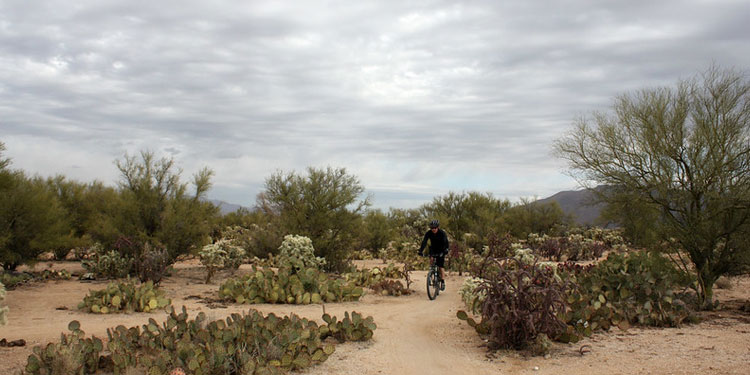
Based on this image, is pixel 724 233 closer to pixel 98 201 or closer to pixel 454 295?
pixel 454 295

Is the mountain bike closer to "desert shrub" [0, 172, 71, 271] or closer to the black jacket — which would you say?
the black jacket

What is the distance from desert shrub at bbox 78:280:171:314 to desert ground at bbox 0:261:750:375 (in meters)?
0.22

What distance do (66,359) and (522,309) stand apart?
5245mm

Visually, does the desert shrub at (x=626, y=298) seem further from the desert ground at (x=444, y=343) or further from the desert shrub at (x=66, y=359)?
the desert shrub at (x=66, y=359)

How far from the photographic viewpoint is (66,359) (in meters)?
5.16

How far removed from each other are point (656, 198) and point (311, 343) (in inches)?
299

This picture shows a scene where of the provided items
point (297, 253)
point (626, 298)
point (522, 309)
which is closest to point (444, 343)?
point (522, 309)

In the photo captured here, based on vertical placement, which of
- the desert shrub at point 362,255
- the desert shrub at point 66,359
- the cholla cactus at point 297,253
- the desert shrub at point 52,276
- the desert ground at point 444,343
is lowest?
the desert ground at point 444,343

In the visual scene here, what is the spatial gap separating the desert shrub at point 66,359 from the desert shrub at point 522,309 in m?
4.57

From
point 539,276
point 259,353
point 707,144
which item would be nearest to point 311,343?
point 259,353

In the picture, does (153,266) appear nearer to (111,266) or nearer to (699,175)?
(111,266)

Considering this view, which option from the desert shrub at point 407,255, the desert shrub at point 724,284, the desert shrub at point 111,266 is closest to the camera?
the desert shrub at point 724,284

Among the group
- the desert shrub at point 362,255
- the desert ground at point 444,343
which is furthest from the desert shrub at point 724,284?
the desert shrub at point 362,255

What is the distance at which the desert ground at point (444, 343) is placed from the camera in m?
5.92
